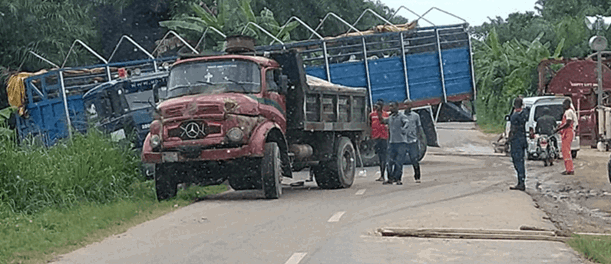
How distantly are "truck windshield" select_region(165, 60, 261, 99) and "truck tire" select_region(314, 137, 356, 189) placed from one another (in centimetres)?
272

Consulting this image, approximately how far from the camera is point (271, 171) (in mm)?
13945

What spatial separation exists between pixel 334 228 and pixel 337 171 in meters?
5.83

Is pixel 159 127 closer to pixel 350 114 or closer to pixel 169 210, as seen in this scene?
pixel 169 210

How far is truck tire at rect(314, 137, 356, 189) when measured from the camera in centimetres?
1636

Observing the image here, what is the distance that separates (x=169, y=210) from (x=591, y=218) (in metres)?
6.07

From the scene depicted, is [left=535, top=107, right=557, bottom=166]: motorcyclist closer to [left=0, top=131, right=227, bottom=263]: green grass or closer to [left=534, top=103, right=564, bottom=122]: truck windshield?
[left=534, top=103, right=564, bottom=122]: truck windshield

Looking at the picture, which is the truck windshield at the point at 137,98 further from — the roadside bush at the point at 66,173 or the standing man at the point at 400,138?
the standing man at the point at 400,138

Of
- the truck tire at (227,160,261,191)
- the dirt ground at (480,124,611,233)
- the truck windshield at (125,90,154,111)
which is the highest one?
the truck windshield at (125,90,154,111)

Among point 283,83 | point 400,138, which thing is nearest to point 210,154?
point 283,83

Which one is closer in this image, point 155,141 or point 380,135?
point 155,141

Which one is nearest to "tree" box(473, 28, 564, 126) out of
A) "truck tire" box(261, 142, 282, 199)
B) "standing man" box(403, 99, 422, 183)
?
"standing man" box(403, 99, 422, 183)

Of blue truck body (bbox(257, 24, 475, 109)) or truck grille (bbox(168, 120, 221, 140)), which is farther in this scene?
blue truck body (bbox(257, 24, 475, 109))

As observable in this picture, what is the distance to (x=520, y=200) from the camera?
13570 mm

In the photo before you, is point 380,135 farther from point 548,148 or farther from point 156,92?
point 548,148
